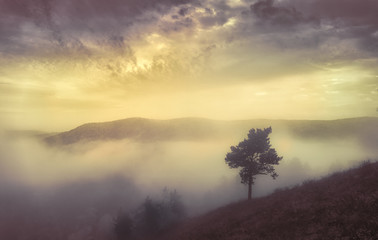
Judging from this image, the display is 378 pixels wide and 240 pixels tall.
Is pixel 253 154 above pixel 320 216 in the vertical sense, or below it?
above

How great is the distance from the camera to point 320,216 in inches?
680

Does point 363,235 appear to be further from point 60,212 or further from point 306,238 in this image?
point 60,212

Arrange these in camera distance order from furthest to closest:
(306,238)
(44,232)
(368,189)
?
(44,232), (368,189), (306,238)

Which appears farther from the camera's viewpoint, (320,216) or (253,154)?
(253,154)

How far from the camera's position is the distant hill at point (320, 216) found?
46.9 feet

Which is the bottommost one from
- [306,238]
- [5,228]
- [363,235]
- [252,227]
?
[5,228]

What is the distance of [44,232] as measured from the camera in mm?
131375

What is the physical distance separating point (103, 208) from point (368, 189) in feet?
584

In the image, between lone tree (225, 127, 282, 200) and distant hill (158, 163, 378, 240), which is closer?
distant hill (158, 163, 378, 240)

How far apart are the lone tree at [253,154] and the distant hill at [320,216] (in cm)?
941

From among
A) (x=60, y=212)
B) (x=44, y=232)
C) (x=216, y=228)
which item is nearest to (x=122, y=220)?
(x=216, y=228)

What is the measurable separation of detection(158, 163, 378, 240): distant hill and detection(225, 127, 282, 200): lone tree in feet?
30.9

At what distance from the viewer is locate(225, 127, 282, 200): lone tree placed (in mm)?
34375

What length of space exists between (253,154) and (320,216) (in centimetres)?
1804
